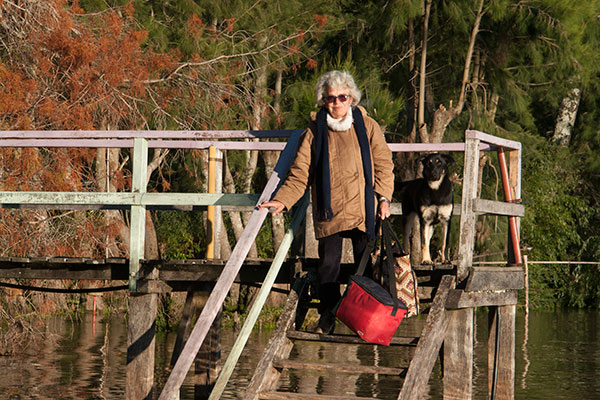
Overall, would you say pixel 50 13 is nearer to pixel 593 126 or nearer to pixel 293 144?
pixel 293 144

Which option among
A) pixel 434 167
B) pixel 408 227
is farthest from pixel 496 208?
pixel 408 227

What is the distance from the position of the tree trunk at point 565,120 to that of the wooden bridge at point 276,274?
21374 mm

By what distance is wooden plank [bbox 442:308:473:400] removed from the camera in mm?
8195

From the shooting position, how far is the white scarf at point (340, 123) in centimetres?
709

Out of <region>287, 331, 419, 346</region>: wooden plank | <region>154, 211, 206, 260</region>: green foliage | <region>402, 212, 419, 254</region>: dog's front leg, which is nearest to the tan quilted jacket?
<region>287, 331, 419, 346</region>: wooden plank

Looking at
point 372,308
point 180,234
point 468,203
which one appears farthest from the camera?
point 180,234

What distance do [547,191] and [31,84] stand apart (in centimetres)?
1781

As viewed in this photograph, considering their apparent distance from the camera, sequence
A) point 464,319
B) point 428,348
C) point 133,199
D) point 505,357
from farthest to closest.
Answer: point 505,357 → point 133,199 → point 464,319 → point 428,348

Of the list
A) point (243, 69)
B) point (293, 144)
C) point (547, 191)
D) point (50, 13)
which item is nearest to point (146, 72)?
point (50, 13)

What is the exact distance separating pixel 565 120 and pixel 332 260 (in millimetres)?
24743

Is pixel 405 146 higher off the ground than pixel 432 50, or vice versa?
pixel 432 50

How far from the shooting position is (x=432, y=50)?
25281 mm

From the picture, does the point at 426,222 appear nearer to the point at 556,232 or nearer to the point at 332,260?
the point at 332,260

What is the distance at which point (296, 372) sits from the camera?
15.1 metres
